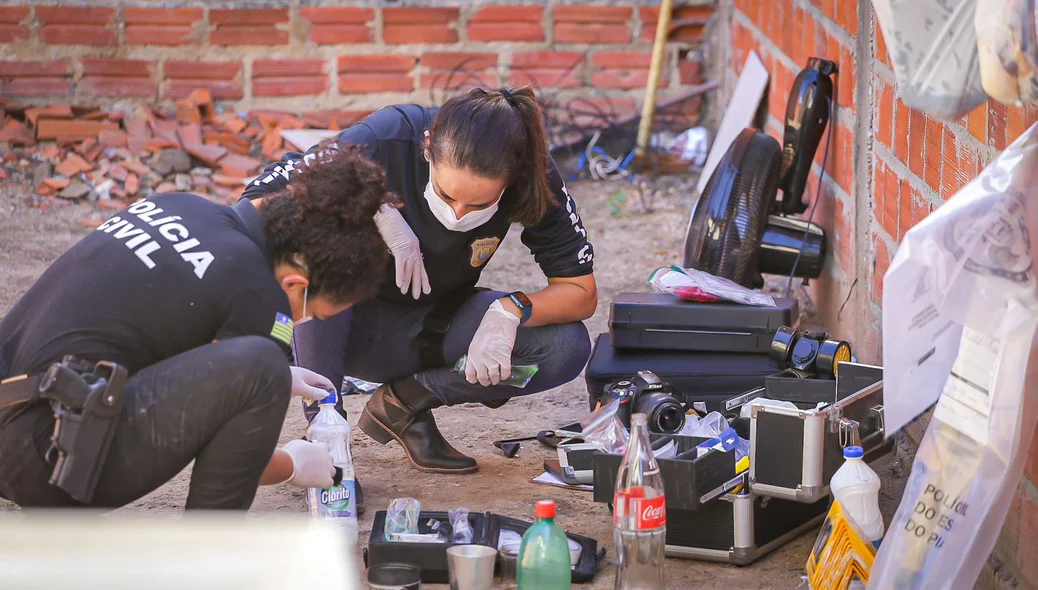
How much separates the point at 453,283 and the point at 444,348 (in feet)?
0.54

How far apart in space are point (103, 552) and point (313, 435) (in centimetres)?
154

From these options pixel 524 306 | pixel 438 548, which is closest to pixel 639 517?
pixel 438 548

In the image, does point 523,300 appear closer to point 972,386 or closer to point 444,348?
point 444,348

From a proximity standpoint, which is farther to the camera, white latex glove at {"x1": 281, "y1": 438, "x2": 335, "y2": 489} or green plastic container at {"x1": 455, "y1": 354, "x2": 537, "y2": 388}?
green plastic container at {"x1": 455, "y1": 354, "x2": 537, "y2": 388}

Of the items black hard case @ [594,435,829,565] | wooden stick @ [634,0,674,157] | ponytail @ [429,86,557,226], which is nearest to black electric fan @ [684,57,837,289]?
ponytail @ [429,86,557,226]

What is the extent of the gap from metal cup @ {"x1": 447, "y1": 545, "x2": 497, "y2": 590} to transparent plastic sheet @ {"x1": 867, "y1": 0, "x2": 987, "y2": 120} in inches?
43.0

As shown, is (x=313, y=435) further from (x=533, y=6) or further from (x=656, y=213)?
(x=533, y=6)

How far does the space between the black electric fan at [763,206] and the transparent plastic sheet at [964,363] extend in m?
1.84

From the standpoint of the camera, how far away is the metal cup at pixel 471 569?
2158 millimetres

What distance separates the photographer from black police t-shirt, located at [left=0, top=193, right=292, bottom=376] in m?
1.99

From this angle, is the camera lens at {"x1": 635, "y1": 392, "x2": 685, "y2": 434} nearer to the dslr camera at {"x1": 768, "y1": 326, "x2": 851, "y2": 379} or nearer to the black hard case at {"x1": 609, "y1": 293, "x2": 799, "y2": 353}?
the dslr camera at {"x1": 768, "y1": 326, "x2": 851, "y2": 379}

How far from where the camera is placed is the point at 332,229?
2.08 m

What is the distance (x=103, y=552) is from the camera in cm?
98

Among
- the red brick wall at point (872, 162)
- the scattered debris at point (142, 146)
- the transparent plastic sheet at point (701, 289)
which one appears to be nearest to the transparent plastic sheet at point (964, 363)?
the red brick wall at point (872, 162)
